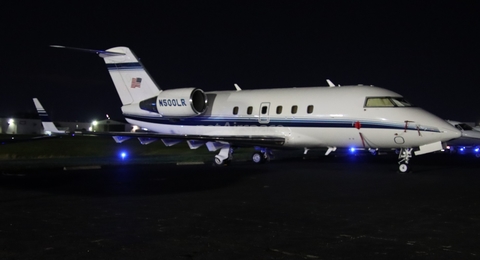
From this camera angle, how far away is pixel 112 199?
37.5 feet

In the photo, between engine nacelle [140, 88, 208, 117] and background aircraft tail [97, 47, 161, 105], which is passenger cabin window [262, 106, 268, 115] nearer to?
engine nacelle [140, 88, 208, 117]

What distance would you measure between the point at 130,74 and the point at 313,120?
10.2 m

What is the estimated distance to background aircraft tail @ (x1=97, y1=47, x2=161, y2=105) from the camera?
25641 millimetres

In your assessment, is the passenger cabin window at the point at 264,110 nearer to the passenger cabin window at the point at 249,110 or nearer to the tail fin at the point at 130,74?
the passenger cabin window at the point at 249,110

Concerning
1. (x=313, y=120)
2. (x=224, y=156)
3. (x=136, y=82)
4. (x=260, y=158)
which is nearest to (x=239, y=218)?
(x=313, y=120)

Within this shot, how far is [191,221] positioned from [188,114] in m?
15.1

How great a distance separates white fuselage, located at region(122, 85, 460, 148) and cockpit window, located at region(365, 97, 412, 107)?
0.16m

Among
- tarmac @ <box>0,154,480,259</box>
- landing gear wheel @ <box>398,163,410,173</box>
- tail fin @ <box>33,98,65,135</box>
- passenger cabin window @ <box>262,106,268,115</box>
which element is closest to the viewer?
tarmac @ <box>0,154,480,259</box>

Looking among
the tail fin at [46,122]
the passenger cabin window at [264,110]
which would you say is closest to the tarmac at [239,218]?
the passenger cabin window at [264,110]

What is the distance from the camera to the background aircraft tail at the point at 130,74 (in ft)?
84.1

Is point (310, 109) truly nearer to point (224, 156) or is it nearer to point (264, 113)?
point (264, 113)

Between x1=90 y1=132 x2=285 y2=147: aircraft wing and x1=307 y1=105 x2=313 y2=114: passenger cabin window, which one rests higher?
x1=307 y1=105 x2=313 y2=114: passenger cabin window

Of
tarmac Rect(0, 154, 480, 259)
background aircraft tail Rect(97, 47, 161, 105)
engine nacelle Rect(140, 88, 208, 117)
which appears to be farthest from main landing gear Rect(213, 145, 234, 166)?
tarmac Rect(0, 154, 480, 259)

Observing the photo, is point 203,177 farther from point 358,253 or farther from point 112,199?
point 358,253
